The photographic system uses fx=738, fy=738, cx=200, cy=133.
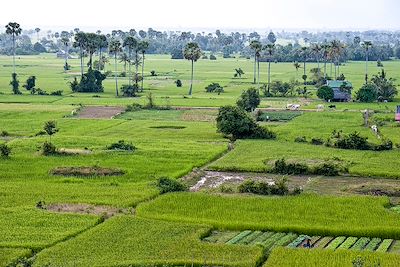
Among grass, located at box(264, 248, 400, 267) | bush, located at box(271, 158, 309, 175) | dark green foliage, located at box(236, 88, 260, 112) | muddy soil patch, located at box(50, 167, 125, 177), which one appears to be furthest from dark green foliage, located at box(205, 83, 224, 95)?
grass, located at box(264, 248, 400, 267)

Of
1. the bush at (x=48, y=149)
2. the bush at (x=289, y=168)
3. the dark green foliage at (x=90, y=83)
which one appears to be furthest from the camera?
the dark green foliage at (x=90, y=83)

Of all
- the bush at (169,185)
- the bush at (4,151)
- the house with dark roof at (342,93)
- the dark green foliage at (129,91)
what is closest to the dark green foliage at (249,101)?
the house with dark roof at (342,93)

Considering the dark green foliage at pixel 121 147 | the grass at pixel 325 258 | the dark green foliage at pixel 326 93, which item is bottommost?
the grass at pixel 325 258

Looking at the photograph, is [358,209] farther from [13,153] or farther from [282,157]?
[13,153]

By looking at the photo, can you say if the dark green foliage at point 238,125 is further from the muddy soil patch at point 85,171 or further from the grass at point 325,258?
the grass at point 325,258

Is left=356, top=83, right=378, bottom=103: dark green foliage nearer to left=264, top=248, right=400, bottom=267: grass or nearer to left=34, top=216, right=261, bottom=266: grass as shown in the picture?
left=34, top=216, right=261, bottom=266: grass

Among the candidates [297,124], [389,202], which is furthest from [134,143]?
[389,202]

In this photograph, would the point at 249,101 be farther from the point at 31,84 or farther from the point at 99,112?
the point at 31,84
